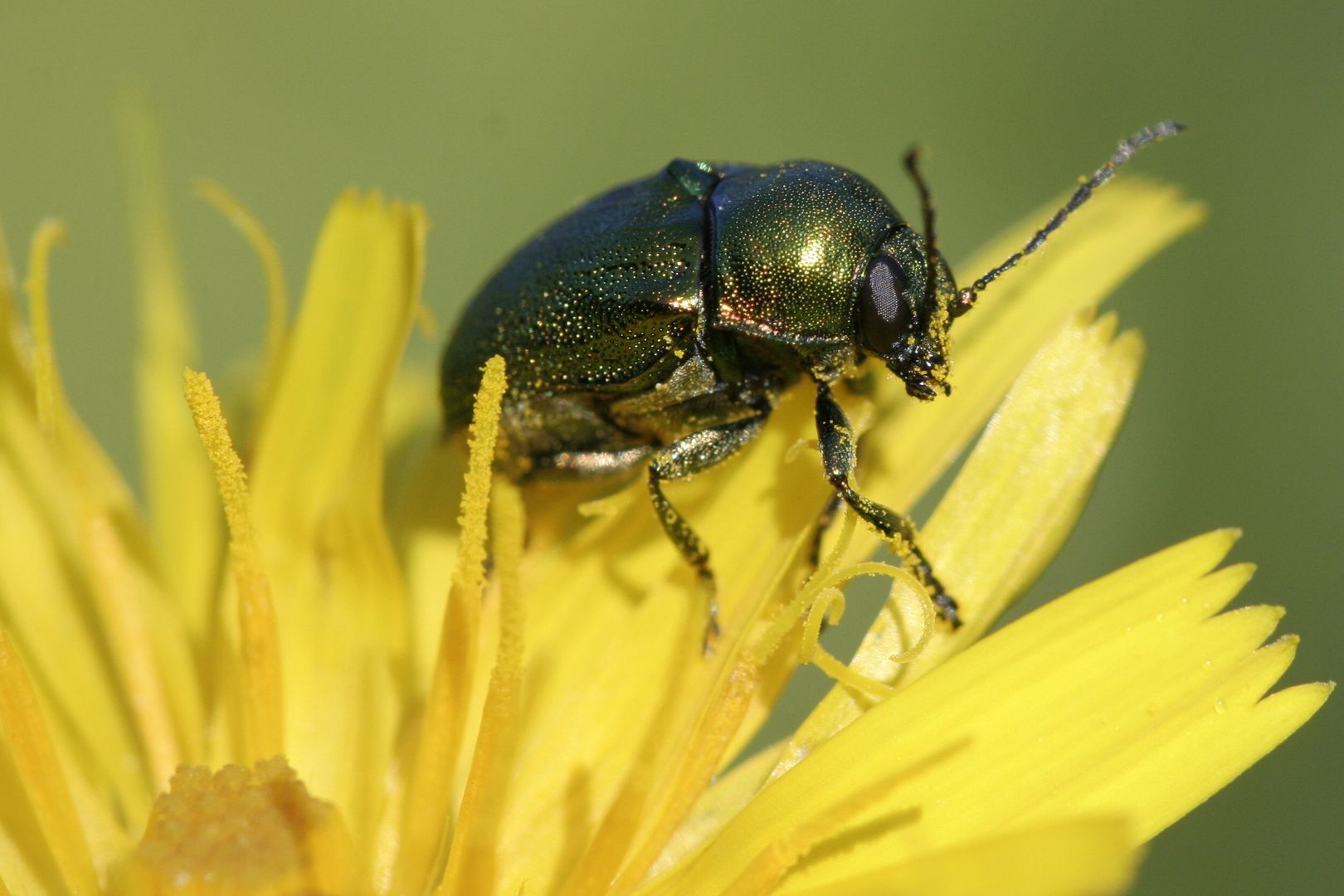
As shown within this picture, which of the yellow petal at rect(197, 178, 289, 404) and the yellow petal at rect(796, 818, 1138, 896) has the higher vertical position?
the yellow petal at rect(197, 178, 289, 404)

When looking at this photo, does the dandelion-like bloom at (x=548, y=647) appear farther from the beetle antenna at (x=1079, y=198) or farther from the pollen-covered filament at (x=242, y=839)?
the beetle antenna at (x=1079, y=198)

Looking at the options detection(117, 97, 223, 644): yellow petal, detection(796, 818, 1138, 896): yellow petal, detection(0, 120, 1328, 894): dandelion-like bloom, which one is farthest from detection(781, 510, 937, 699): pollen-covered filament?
detection(117, 97, 223, 644): yellow petal

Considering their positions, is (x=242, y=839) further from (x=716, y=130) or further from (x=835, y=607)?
(x=716, y=130)

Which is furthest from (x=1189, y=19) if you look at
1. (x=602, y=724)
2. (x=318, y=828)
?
(x=318, y=828)

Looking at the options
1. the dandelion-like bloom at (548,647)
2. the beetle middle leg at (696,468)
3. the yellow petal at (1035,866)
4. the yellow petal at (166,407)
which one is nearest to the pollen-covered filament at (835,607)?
the dandelion-like bloom at (548,647)

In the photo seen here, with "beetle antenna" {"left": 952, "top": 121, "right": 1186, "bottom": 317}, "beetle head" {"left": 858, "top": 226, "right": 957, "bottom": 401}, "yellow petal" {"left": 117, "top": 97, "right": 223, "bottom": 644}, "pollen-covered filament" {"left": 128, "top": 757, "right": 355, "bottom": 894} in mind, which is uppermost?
"beetle antenna" {"left": 952, "top": 121, "right": 1186, "bottom": 317}

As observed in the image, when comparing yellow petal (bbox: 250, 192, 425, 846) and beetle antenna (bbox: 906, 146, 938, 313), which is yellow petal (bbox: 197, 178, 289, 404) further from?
beetle antenna (bbox: 906, 146, 938, 313)

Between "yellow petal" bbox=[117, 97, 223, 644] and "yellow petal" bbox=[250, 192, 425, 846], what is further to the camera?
"yellow petal" bbox=[117, 97, 223, 644]
